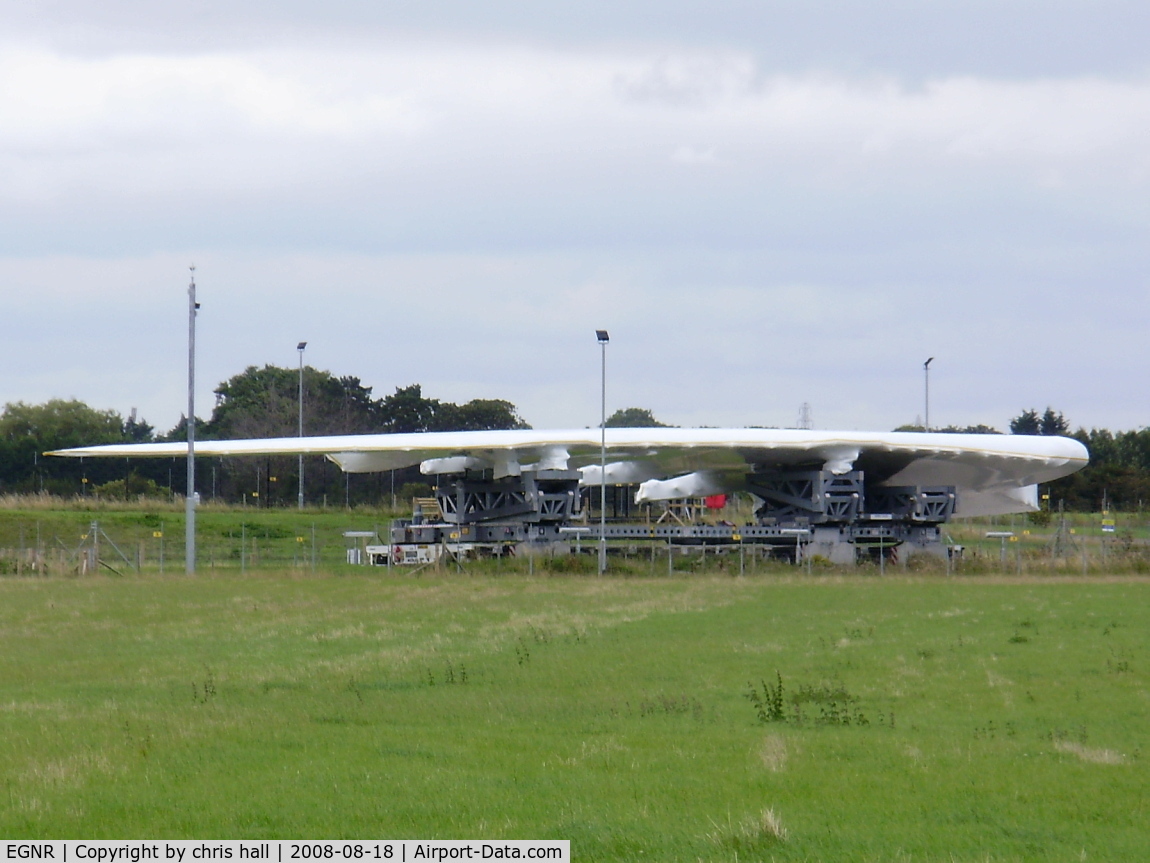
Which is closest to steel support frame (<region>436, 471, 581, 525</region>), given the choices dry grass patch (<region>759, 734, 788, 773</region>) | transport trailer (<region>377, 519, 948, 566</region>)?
transport trailer (<region>377, 519, 948, 566</region>)

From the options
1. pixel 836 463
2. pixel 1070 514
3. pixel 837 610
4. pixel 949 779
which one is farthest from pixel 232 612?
pixel 1070 514

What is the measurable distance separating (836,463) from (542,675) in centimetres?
2667

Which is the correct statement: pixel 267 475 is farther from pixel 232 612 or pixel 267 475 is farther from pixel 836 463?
pixel 232 612

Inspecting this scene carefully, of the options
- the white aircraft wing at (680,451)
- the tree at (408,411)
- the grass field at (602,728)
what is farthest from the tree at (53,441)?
the grass field at (602,728)

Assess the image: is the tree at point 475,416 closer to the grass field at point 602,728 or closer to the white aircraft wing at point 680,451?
the white aircraft wing at point 680,451

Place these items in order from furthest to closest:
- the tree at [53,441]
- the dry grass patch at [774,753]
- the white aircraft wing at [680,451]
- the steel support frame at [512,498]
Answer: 1. the tree at [53,441]
2. the steel support frame at [512,498]
3. the white aircraft wing at [680,451]
4. the dry grass patch at [774,753]

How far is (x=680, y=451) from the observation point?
41156 millimetres

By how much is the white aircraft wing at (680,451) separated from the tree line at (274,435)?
30.1m

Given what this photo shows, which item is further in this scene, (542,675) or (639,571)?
(639,571)

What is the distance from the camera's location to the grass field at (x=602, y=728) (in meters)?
7.82

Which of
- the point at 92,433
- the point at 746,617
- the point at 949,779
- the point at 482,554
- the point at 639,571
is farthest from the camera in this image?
the point at 92,433

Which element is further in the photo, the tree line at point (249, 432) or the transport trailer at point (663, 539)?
the tree line at point (249, 432)

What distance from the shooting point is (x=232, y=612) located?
81.9 feet

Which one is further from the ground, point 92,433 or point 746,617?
point 92,433
